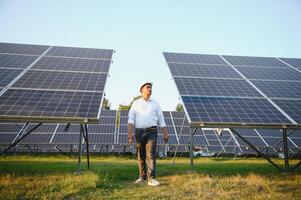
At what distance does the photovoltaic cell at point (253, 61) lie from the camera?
14907 mm

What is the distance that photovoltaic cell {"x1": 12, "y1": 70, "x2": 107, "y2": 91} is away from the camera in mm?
9320

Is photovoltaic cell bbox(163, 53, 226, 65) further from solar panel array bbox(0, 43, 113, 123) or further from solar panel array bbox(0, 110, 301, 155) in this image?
solar panel array bbox(0, 110, 301, 155)

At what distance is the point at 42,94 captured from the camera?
8758 millimetres

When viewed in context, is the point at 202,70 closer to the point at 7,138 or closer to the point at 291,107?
the point at 291,107

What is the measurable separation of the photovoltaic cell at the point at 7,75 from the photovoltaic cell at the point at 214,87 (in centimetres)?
618

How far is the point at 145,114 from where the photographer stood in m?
6.54

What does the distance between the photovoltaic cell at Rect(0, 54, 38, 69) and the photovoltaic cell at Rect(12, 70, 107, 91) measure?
48.3 inches

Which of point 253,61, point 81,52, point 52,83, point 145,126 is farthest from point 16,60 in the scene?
point 253,61

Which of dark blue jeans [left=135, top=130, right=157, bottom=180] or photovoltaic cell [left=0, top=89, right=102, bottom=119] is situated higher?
Answer: photovoltaic cell [left=0, top=89, right=102, bottom=119]

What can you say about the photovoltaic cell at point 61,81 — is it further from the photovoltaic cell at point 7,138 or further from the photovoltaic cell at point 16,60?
the photovoltaic cell at point 7,138

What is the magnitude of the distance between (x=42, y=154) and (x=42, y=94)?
12.2 meters

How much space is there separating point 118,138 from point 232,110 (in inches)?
464

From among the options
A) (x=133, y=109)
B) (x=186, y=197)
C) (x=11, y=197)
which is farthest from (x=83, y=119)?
(x=186, y=197)

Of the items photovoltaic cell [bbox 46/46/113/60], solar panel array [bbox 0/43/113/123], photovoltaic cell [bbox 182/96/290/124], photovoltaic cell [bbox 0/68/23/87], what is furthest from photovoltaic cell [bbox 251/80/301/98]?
→ photovoltaic cell [bbox 0/68/23/87]
